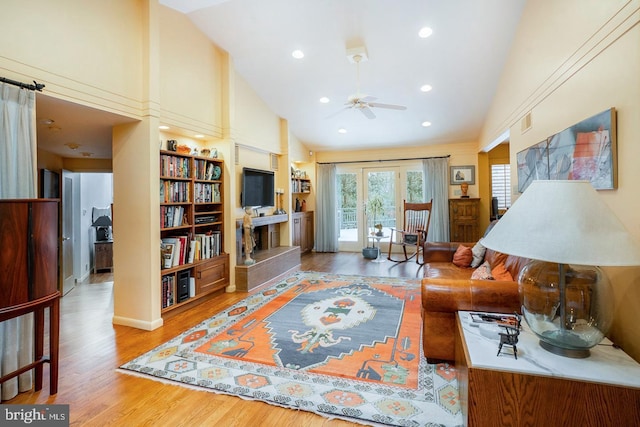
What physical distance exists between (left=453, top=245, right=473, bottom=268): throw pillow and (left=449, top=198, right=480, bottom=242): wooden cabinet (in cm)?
256

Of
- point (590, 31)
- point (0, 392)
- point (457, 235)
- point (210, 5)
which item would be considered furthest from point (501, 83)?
point (0, 392)

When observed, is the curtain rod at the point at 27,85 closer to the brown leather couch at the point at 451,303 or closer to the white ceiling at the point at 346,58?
the white ceiling at the point at 346,58

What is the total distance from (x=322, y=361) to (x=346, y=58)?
3707mm

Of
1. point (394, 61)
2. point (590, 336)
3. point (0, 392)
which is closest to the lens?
point (590, 336)

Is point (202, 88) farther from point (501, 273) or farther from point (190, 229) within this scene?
point (501, 273)

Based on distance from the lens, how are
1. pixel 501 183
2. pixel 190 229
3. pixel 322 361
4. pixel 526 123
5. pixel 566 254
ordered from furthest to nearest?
pixel 501 183, pixel 190 229, pixel 526 123, pixel 322 361, pixel 566 254

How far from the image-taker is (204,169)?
406 cm

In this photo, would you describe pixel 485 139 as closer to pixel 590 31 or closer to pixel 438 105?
pixel 438 105

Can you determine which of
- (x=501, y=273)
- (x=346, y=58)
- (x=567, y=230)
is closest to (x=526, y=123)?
(x=501, y=273)

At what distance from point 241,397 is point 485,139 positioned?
5.67 m

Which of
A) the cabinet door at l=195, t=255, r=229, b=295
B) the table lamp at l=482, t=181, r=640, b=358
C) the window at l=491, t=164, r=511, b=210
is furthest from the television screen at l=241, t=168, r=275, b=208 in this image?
the window at l=491, t=164, r=511, b=210

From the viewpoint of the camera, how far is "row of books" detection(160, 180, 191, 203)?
11.4 feet

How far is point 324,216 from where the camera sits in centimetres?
739

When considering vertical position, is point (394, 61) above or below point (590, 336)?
above
